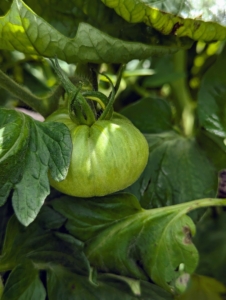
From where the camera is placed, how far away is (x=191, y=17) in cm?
49

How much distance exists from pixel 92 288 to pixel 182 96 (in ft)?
1.10

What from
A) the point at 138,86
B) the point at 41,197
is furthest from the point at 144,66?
the point at 41,197

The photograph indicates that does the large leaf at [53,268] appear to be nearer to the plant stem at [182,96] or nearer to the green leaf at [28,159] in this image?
the green leaf at [28,159]

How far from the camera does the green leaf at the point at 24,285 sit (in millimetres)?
534

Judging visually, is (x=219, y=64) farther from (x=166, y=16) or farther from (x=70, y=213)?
(x=70, y=213)

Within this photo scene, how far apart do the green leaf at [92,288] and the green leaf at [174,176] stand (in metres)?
0.09

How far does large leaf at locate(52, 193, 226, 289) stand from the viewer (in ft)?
1.75

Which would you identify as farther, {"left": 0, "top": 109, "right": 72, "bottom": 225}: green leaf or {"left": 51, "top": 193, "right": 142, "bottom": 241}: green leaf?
{"left": 51, "top": 193, "right": 142, "bottom": 241}: green leaf

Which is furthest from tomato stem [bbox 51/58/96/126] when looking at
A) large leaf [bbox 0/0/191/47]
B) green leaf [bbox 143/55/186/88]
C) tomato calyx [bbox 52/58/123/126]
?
green leaf [bbox 143/55/186/88]

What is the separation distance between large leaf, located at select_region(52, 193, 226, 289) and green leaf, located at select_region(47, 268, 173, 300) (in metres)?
0.03

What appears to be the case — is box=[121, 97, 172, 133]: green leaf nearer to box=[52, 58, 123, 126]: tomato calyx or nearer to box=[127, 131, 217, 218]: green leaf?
box=[127, 131, 217, 218]: green leaf

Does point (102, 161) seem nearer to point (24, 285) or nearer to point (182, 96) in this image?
point (24, 285)

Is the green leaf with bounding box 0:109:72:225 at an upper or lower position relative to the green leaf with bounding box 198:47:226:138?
lower

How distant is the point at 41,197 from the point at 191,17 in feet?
0.74
